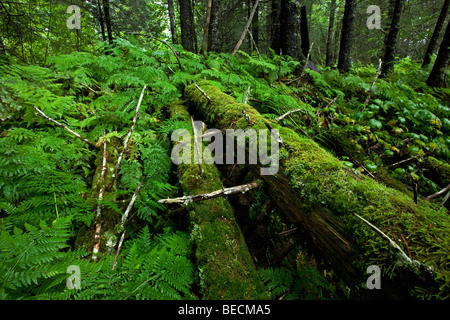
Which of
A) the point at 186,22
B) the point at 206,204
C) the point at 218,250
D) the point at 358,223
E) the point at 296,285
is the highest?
the point at 186,22

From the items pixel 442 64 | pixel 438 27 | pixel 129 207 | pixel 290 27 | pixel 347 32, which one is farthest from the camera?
pixel 347 32

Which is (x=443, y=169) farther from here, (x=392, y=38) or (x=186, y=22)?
(x=186, y=22)

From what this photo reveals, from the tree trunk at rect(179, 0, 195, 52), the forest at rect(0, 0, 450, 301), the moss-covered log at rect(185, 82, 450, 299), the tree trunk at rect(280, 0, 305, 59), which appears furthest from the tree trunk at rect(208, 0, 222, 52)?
the moss-covered log at rect(185, 82, 450, 299)

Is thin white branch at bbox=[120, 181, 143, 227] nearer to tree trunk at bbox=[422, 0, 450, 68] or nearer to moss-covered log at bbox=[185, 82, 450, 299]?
moss-covered log at bbox=[185, 82, 450, 299]

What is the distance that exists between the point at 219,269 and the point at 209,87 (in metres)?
3.71

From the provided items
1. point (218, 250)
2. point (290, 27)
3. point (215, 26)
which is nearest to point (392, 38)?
point (290, 27)

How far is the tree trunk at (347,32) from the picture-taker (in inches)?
305

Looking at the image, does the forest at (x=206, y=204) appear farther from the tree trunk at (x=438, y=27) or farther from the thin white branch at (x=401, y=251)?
the tree trunk at (x=438, y=27)

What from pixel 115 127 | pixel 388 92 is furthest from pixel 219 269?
pixel 388 92

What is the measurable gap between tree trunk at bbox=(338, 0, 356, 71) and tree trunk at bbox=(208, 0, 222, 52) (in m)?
5.23

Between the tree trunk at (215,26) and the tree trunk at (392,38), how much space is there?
6511 millimetres

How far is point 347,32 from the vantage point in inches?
319

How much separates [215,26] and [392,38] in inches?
271

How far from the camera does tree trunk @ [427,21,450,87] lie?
18.9ft
